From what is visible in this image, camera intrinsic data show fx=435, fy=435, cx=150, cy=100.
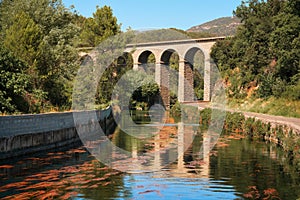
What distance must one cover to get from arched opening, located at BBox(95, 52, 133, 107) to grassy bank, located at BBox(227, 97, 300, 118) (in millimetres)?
12724

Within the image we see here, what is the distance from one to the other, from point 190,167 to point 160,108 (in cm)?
4923

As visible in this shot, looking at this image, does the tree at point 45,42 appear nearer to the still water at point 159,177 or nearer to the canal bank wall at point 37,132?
the canal bank wall at point 37,132

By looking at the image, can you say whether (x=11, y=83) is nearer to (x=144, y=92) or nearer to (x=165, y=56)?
(x=144, y=92)

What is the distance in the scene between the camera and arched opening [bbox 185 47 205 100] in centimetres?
6519

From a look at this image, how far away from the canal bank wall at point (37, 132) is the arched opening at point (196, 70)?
43294 mm

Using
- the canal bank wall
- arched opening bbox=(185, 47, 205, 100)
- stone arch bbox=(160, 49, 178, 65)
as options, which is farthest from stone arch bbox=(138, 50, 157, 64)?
the canal bank wall

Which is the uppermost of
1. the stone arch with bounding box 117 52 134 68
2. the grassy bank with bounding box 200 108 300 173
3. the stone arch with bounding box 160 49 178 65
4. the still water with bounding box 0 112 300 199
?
the stone arch with bounding box 160 49 178 65

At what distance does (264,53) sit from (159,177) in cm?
2706

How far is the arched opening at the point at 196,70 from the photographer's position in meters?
65.2

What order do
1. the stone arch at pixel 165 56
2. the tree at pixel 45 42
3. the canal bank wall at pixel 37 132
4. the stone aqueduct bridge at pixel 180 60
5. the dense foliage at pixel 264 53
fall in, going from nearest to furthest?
the canal bank wall at pixel 37 132
the tree at pixel 45 42
the dense foliage at pixel 264 53
the stone aqueduct bridge at pixel 180 60
the stone arch at pixel 165 56

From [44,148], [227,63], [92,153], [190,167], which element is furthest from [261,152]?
[227,63]

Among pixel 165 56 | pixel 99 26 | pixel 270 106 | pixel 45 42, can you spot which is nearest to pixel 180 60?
pixel 165 56

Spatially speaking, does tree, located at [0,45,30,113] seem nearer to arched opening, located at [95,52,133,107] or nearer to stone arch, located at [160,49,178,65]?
arched opening, located at [95,52,133,107]

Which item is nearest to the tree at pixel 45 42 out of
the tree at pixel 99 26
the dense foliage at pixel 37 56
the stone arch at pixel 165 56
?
the dense foliage at pixel 37 56
